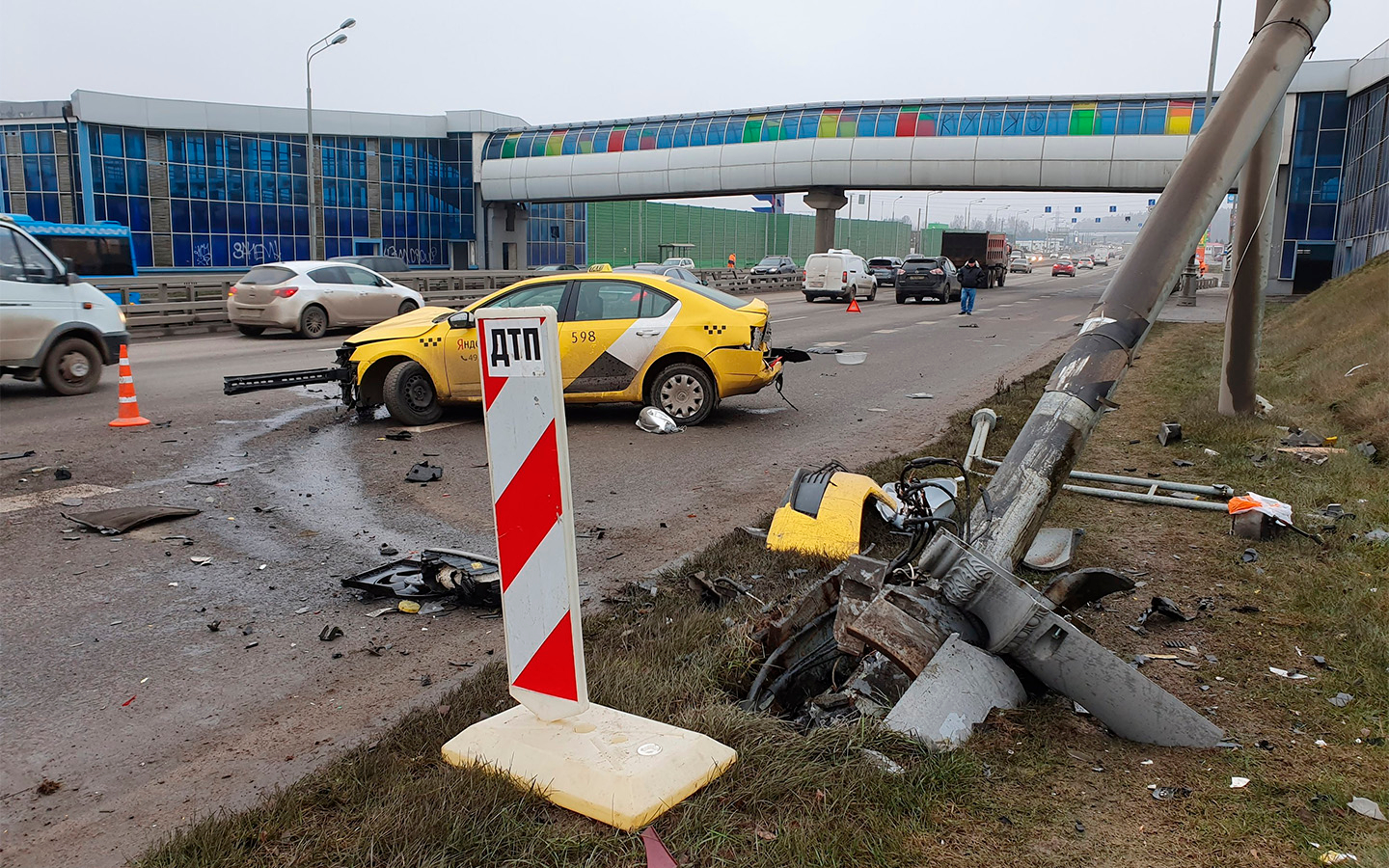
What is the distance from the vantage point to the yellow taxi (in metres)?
10.9

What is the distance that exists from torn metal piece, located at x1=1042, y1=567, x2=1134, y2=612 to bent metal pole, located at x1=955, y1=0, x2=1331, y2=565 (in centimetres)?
29

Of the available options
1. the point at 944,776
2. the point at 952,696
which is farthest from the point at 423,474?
the point at 944,776

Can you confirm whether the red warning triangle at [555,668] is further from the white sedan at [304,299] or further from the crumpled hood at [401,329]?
the white sedan at [304,299]

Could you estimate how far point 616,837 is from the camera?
10.1 ft

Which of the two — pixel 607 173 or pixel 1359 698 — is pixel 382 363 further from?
pixel 607 173

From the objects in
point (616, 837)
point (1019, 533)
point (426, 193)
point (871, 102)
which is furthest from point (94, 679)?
point (426, 193)

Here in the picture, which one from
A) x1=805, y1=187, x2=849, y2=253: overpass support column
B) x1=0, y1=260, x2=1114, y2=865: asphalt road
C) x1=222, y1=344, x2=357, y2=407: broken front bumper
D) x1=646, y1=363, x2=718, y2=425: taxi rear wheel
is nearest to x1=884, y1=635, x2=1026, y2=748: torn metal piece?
x1=0, y1=260, x2=1114, y2=865: asphalt road

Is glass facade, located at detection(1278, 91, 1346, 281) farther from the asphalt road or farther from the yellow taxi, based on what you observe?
the yellow taxi

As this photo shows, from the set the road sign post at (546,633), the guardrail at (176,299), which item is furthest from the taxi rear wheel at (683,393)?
the guardrail at (176,299)

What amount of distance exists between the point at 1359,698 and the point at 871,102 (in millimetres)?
→ 52584

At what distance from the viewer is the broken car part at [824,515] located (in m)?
5.83

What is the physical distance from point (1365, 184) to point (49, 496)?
45.0 m

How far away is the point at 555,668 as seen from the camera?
134 inches

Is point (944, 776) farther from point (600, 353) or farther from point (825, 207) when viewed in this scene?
point (825, 207)
